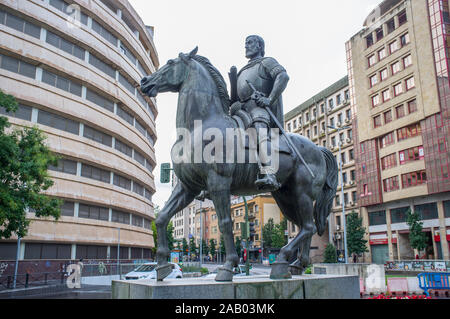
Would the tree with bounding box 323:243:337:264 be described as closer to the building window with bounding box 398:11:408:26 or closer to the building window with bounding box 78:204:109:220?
the building window with bounding box 78:204:109:220

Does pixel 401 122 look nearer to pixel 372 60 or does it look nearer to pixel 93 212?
pixel 372 60

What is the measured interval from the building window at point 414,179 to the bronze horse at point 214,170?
47842 mm

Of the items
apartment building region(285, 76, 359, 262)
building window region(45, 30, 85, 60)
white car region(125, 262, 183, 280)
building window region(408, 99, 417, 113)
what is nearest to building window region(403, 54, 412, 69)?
building window region(408, 99, 417, 113)

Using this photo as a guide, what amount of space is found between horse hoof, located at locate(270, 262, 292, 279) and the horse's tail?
57.8 inches

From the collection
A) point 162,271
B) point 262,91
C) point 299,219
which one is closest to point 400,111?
point 299,219

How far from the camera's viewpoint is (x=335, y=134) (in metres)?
67.6

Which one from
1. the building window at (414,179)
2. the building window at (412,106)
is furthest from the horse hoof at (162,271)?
the building window at (412,106)

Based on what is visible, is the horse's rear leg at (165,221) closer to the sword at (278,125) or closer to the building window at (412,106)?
the sword at (278,125)

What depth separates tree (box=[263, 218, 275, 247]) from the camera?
249ft

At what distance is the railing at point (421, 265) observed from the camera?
3422 cm

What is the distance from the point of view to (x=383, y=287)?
18.9 meters

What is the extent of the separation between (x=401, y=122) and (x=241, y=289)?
52855 mm

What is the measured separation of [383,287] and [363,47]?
4878 cm
